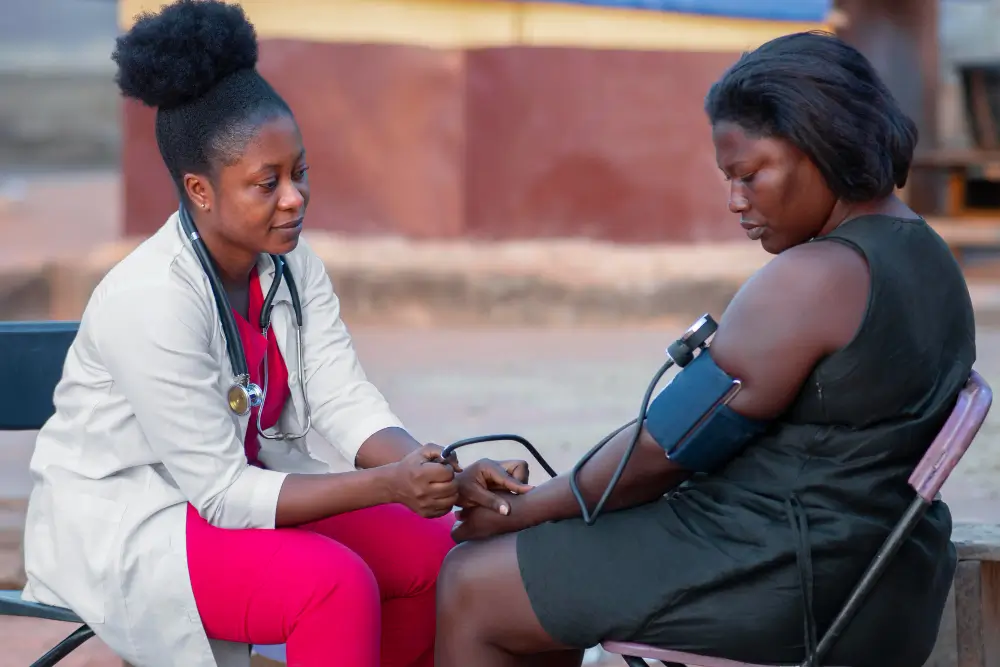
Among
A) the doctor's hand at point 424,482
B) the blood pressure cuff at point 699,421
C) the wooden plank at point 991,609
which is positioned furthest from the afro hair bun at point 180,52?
the wooden plank at point 991,609

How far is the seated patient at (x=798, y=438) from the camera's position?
2.07m

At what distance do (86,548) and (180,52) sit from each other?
2.93 ft

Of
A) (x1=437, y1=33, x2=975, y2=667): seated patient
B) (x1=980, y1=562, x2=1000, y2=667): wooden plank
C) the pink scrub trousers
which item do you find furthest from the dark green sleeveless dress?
(x1=980, y1=562, x2=1000, y2=667): wooden plank

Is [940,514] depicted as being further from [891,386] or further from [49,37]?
[49,37]

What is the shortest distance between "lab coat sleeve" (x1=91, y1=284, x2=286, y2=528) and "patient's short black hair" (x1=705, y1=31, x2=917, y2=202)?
3.34ft

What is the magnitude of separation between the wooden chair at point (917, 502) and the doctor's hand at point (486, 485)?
0.39 meters

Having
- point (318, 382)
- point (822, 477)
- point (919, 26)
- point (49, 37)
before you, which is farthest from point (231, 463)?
point (49, 37)

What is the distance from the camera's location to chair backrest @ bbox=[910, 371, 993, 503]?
2.01 m

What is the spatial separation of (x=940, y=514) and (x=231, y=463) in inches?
48.1

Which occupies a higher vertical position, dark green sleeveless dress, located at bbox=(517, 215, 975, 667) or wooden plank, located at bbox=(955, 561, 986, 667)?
dark green sleeveless dress, located at bbox=(517, 215, 975, 667)

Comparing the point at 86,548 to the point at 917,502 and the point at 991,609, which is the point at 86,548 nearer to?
the point at 917,502

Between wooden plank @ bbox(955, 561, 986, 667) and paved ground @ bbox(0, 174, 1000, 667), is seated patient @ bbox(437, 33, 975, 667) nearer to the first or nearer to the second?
wooden plank @ bbox(955, 561, 986, 667)

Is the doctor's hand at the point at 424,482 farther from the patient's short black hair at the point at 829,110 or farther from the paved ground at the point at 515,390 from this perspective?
the paved ground at the point at 515,390

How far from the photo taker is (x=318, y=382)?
9.08 feet
